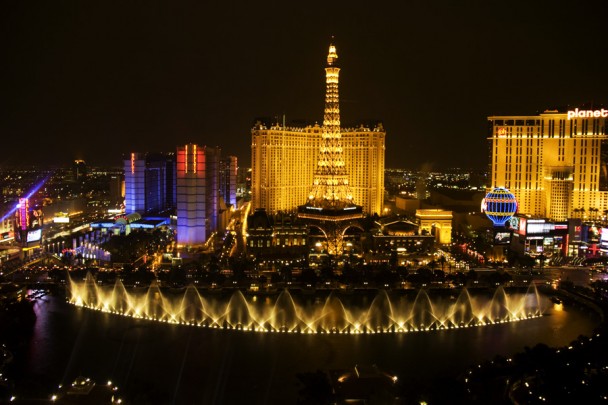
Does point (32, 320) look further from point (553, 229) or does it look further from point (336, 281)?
point (553, 229)

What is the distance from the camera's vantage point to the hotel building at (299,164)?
40.4 metres

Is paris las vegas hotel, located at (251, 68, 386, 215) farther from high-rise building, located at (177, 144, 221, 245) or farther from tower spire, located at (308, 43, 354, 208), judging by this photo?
high-rise building, located at (177, 144, 221, 245)

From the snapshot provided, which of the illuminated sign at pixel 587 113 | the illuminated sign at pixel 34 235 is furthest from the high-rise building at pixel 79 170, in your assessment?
the illuminated sign at pixel 587 113

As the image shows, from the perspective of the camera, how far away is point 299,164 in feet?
141

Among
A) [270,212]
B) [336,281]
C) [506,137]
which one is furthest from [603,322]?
[270,212]

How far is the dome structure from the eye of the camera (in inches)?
1348

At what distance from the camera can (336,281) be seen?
24.5 m

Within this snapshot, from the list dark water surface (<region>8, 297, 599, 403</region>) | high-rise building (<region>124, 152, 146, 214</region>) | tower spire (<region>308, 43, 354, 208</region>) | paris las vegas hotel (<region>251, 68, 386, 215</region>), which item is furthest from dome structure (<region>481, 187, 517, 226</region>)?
high-rise building (<region>124, 152, 146, 214</region>)

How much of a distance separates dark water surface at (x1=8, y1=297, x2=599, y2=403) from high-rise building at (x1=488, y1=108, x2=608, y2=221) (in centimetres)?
1720

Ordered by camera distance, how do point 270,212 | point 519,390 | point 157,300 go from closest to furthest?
1. point 519,390
2. point 157,300
3. point 270,212

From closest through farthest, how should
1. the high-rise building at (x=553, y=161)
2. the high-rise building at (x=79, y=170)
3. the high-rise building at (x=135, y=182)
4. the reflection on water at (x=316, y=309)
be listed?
the reflection on water at (x=316, y=309)
the high-rise building at (x=553, y=161)
the high-rise building at (x=135, y=182)
the high-rise building at (x=79, y=170)

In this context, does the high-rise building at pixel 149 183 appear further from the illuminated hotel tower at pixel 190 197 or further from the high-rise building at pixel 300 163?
the illuminated hotel tower at pixel 190 197

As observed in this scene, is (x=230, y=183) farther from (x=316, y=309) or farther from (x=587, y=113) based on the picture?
(x=316, y=309)

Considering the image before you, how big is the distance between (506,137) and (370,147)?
368 inches
